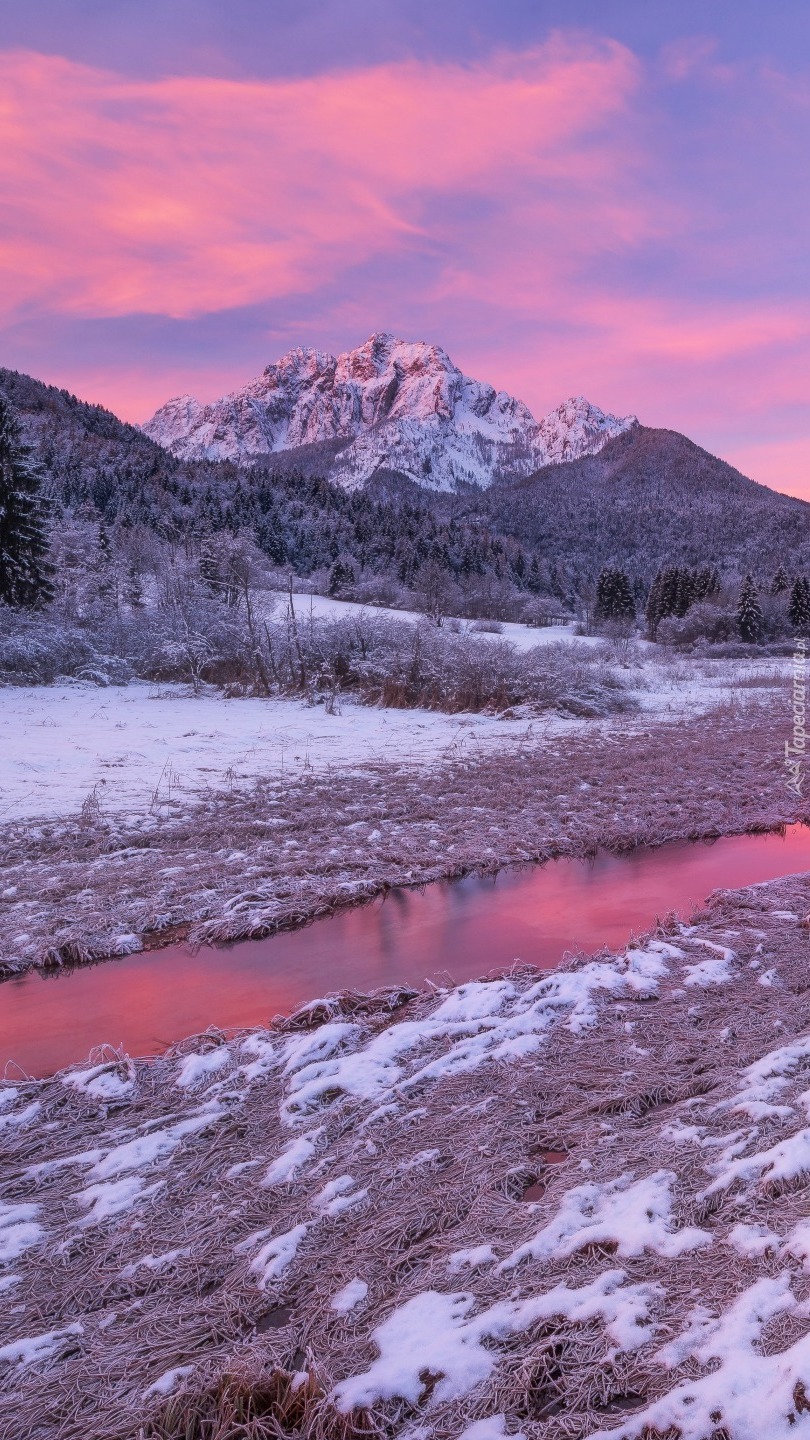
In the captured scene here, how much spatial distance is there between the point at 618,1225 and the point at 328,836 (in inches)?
298

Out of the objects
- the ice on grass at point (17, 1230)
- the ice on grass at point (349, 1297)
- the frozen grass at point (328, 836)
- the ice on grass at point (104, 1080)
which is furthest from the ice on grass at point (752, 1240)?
the frozen grass at point (328, 836)

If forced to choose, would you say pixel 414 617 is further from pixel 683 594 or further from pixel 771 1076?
pixel 771 1076

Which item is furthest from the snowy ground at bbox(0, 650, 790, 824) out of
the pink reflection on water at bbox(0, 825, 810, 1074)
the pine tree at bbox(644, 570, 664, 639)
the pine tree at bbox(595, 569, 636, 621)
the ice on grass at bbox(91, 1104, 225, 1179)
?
the pine tree at bbox(595, 569, 636, 621)

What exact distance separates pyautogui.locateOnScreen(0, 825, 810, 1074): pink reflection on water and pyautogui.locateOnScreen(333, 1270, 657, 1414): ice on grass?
11.0ft

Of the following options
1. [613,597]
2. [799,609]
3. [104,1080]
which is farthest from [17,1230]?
[613,597]

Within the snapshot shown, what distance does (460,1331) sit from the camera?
2650mm

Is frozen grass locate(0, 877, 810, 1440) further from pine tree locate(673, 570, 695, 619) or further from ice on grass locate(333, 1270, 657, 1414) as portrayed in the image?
pine tree locate(673, 570, 695, 619)

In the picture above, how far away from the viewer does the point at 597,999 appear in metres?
5.59

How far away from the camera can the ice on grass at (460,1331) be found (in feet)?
8.12

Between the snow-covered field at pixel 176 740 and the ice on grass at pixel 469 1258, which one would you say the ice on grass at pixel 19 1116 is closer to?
the ice on grass at pixel 469 1258

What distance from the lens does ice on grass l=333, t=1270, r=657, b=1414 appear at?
2.47 meters

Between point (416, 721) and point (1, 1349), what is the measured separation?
19069 mm

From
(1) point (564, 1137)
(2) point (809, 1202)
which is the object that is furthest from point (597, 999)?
(2) point (809, 1202)

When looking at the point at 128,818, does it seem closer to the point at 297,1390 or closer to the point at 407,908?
the point at 407,908
